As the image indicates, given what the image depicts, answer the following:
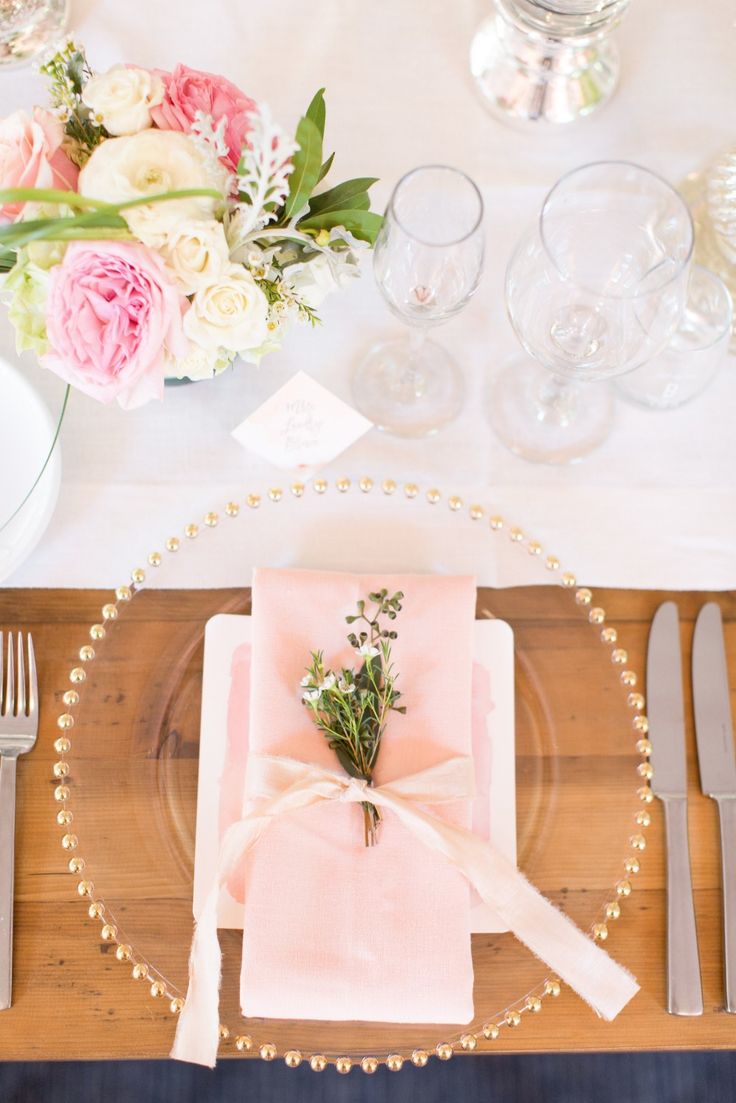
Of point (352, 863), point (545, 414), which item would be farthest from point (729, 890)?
point (545, 414)

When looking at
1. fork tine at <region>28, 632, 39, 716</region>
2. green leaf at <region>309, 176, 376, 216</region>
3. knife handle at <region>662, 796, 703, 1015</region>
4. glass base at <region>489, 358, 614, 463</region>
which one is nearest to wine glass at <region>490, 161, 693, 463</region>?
glass base at <region>489, 358, 614, 463</region>

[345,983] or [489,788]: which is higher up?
[489,788]

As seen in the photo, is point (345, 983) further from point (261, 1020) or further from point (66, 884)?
point (66, 884)

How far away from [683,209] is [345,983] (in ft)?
2.25

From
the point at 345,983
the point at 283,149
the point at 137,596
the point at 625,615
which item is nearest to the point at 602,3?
the point at 283,149

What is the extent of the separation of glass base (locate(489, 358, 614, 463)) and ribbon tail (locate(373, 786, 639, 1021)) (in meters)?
0.38

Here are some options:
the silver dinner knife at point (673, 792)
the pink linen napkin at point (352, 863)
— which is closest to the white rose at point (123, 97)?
the pink linen napkin at point (352, 863)

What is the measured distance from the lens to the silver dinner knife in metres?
0.77

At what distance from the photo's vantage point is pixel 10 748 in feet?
2.60

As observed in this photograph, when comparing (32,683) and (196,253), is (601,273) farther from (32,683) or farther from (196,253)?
(32,683)

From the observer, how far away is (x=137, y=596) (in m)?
0.83

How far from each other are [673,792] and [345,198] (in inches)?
23.2

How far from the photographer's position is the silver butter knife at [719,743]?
790 mm

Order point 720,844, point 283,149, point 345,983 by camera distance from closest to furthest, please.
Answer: point 283,149, point 345,983, point 720,844
